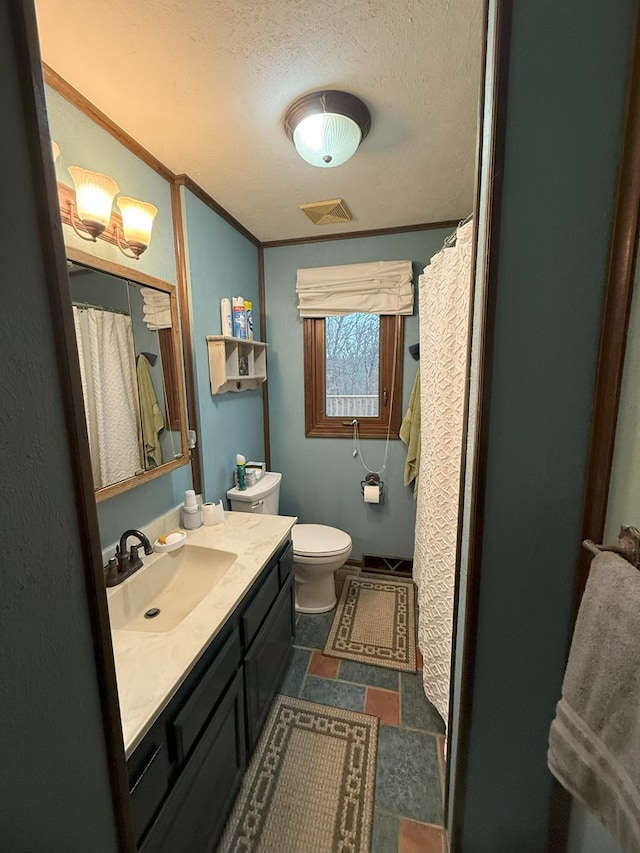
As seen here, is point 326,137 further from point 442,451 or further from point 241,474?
point 241,474

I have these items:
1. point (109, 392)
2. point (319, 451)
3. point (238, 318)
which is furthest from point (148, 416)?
point (319, 451)

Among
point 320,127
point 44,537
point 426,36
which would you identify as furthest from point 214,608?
point 426,36

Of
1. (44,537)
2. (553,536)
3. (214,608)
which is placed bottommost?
(214,608)

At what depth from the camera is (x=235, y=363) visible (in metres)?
2.06

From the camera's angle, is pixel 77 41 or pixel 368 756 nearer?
pixel 77 41

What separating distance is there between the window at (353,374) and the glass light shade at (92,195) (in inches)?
59.3

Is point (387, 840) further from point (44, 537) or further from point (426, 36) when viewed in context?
point (426, 36)

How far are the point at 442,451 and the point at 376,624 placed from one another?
128 centimetres

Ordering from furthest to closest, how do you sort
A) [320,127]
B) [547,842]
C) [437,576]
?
[437,576]
[320,127]
[547,842]

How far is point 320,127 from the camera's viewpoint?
1.23 metres

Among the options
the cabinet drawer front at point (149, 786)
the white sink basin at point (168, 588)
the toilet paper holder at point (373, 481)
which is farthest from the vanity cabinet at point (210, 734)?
the toilet paper holder at point (373, 481)

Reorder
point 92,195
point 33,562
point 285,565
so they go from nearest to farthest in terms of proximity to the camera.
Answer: point 33,562 → point 92,195 → point 285,565

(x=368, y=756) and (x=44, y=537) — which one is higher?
(x=44, y=537)

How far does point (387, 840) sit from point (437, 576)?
33.8 inches
